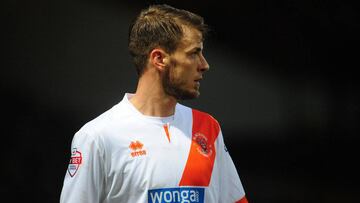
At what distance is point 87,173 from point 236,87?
5.84 ft

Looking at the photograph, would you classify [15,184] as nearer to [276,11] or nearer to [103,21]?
[103,21]

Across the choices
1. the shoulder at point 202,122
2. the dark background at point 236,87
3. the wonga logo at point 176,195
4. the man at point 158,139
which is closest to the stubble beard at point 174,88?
the man at point 158,139

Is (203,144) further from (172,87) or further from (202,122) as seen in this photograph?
(172,87)

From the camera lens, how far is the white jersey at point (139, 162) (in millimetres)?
2242

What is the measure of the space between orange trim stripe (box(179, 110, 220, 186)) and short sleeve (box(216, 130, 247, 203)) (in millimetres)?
46

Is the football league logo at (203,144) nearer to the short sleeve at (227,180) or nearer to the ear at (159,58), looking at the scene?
the short sleeve at (227,180)

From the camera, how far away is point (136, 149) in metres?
2.30

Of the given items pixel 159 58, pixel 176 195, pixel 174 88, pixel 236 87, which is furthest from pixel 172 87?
pixel 236 87

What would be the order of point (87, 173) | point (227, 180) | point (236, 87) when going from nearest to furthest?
1. point (87, 173)
2. point (227, 180)
3. point (236, 87)

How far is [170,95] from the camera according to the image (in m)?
2.41

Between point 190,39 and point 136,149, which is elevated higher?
point 190,39

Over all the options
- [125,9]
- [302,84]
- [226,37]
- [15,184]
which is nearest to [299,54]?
[302,84]

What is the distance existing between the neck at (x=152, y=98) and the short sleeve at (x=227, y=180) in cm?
25

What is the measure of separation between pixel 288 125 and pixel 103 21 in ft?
3.95
